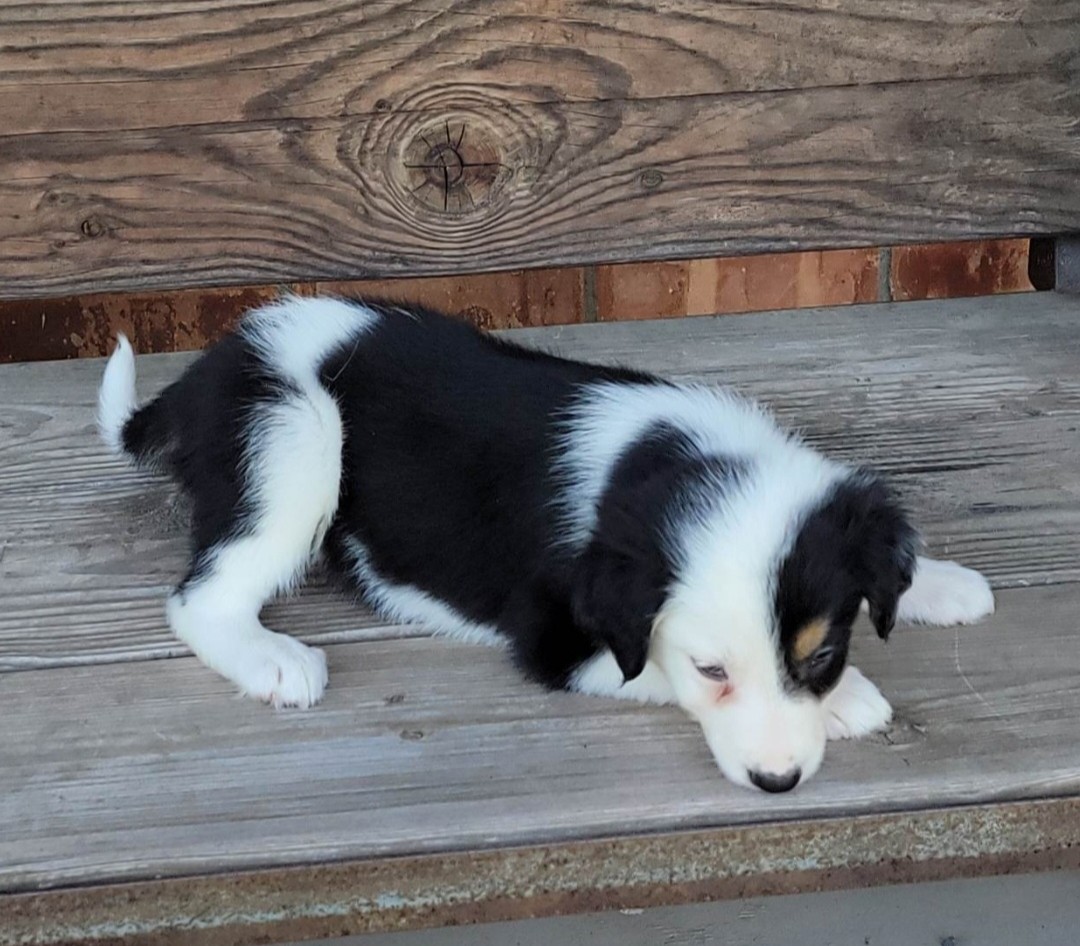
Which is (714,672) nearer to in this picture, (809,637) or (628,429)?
(809,637)

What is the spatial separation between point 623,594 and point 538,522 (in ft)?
1.02

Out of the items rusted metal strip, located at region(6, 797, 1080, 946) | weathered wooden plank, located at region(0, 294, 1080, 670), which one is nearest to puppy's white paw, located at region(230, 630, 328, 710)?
weathered wooden plank, located at region(0, 294, 1080, 670)

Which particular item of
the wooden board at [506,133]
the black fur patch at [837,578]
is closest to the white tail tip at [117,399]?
the wooden board at [506,133]

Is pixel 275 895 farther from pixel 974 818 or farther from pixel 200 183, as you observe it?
pixel 200 183

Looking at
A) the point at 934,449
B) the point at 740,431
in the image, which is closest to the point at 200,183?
the point at 740,431

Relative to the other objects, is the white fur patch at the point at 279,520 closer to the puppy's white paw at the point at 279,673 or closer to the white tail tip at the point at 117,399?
the puppy's white paw at the point at 279,673

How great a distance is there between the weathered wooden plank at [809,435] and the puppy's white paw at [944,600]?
0.09 meters

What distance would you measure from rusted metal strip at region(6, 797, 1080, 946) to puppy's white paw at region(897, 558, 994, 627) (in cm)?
36

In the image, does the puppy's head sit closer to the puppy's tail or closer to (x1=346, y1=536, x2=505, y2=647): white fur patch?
(x1=346, y1=536, x2=505, y2=647): white fur patch

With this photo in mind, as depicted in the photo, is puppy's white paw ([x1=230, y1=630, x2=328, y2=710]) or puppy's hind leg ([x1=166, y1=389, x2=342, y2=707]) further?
puppy's hind leg ([x1=166, y1=389, x2=342, y2=707])

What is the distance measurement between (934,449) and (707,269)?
4.62 feet

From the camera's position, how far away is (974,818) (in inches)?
57.4

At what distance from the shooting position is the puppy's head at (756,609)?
153 centimetres

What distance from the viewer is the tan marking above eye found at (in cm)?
154
